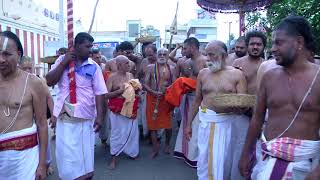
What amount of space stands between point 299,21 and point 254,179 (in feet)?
4.40

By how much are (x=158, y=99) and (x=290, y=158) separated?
4.28 m

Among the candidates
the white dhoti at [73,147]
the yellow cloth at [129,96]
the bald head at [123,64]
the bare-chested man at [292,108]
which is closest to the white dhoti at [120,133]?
the yellow cloth at [129,96]

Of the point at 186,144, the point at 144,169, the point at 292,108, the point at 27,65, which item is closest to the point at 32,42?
the point at 27,65

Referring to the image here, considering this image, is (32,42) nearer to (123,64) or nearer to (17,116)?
(123,64)

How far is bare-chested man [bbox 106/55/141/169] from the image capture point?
638 cm

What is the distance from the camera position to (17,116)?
3088mm

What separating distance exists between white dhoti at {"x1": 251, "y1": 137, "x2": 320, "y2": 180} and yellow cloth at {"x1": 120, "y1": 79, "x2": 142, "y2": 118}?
144 inches

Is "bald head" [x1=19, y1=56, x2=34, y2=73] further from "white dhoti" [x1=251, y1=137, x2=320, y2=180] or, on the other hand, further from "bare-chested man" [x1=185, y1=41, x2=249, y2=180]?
"white dhoti" [x1=251, y1=137, x2=320, y2=180]

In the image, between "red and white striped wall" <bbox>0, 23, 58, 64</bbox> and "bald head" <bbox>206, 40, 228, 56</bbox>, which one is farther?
"red and white striped wall" <bbox>0, 23, 58, 64</bbox>

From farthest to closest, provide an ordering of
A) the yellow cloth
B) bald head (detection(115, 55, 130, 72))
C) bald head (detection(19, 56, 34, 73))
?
1. bald head (detection(115, 55, 130, 72))
2. the yellow cloth
3. bald head (detection(19, 56, 34, 73))

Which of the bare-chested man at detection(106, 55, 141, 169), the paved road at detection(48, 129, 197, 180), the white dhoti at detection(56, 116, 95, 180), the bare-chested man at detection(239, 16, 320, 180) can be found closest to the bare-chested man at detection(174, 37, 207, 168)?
the paved road at detection(48, 129, 197, 180)

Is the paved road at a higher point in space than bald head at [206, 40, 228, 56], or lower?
lower

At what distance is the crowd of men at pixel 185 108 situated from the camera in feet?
9.25

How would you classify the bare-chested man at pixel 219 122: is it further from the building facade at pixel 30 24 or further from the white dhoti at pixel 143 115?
the building facade at pixel 30 24
